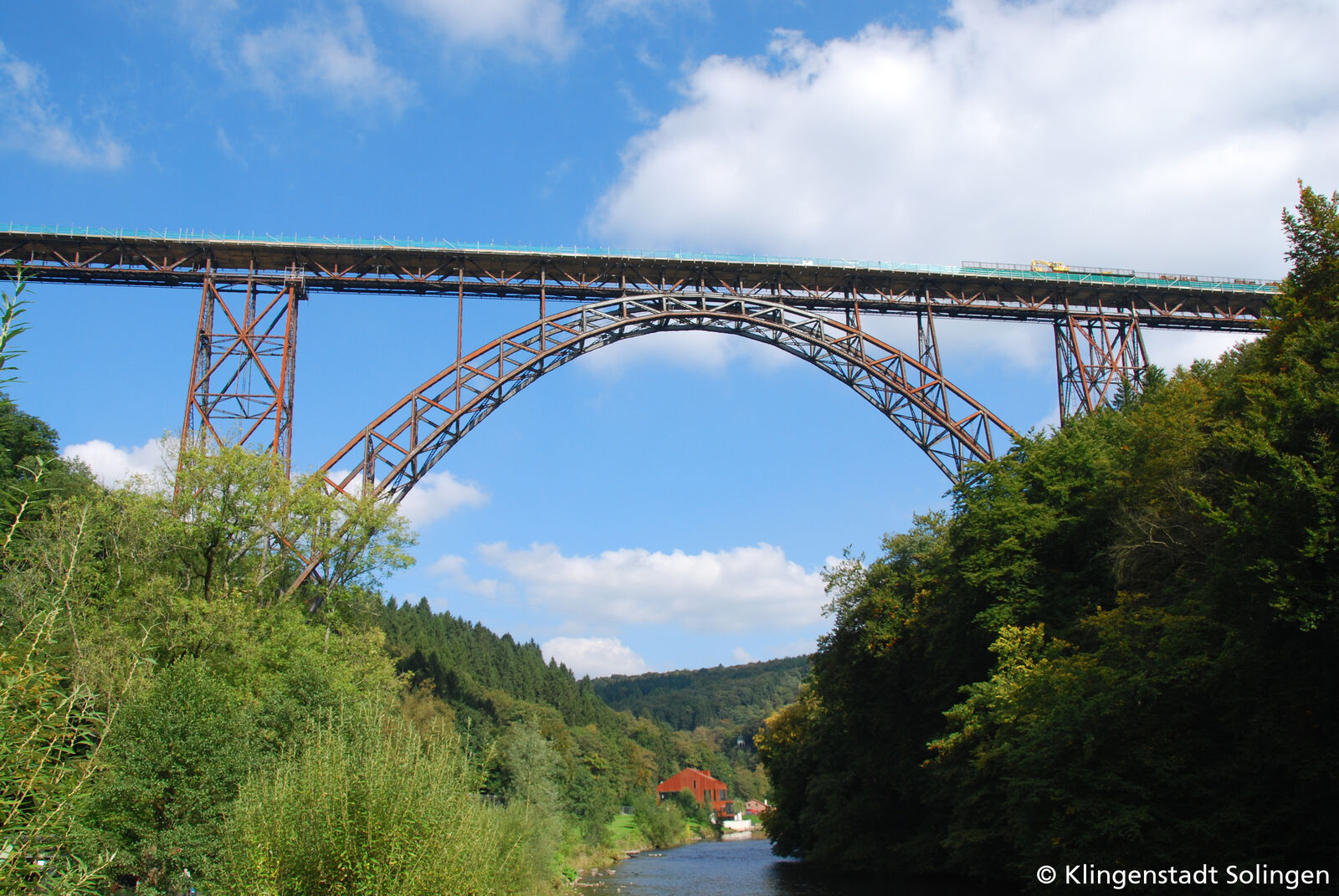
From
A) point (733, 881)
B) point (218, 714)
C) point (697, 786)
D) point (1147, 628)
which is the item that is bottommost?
point (697, 786)

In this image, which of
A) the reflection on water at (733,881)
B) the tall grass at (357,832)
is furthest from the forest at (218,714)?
the reflection on water at (733,881)

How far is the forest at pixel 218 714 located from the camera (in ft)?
15.7

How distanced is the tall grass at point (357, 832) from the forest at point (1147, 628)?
10878 mm

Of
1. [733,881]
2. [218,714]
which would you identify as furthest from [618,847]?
[218,714]

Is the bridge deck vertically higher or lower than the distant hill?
higher

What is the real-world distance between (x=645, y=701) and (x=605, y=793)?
105627 mm

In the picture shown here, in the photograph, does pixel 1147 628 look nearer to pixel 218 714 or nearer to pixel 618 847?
pixel 218 714

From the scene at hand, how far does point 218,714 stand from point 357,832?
722cm

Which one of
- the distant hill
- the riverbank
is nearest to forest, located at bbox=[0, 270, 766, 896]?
the riverbank

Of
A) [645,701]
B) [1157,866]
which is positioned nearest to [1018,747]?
[1157,866]

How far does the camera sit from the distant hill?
160 meters

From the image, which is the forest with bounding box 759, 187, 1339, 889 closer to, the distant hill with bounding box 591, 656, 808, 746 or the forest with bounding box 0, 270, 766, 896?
the forest with bounding box 0, 270, 766, 896

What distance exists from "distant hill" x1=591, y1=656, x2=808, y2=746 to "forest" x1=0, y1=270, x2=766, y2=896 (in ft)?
399

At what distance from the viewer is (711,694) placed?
17925 centimetres
